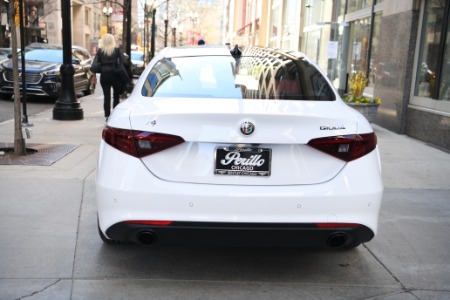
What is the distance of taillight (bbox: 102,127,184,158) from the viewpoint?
324cm

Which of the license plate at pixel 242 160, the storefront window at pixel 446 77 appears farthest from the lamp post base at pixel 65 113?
the license plate at pixel 242 160

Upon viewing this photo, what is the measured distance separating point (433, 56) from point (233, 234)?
812 cm

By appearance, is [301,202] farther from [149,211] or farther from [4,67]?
[4,67]

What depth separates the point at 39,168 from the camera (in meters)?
6.72

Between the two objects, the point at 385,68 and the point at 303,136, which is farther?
the point at 385,68

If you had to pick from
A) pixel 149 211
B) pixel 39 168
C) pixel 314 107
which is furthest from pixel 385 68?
pixel 149 211

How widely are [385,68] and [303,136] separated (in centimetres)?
935

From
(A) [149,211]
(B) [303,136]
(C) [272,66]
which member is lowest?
(A) [149,211]

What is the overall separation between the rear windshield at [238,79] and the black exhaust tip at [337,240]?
1069mm

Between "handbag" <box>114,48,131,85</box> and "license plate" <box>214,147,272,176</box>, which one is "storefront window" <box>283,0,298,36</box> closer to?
"handbag" <box>114,48,131,85</box>

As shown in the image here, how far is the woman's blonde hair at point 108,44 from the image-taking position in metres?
10.5

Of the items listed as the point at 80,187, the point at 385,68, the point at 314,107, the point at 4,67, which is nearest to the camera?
the point at 314,107

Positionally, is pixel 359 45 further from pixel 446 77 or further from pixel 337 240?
pixel 337 240

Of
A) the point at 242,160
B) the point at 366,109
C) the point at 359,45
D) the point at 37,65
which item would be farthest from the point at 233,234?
the point at 37,65
